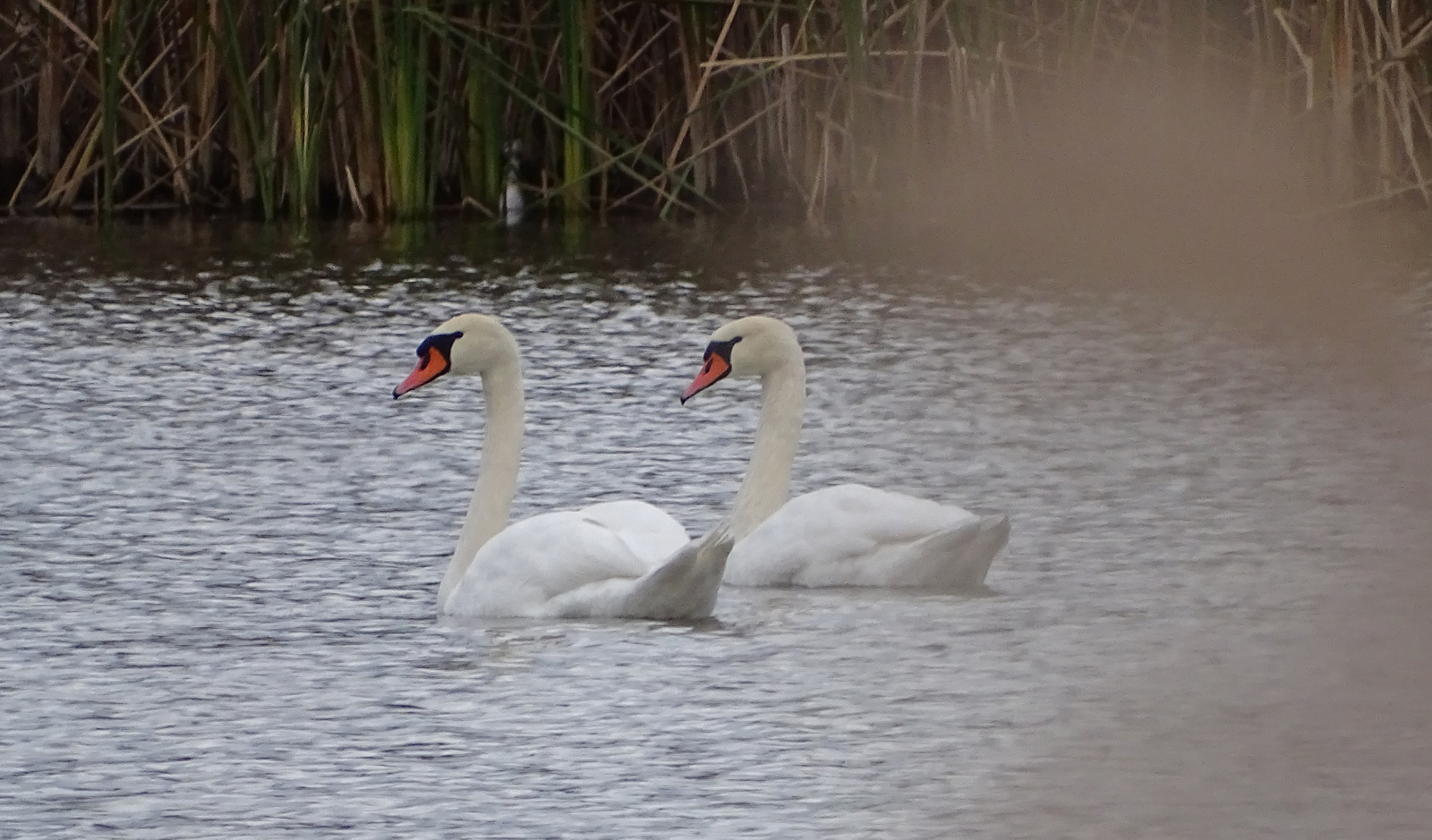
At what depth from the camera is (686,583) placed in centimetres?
543

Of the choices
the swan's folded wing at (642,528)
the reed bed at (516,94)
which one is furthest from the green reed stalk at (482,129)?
the swan's folded wing at (642,528)

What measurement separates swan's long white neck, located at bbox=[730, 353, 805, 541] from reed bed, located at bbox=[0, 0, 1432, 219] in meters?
6.86

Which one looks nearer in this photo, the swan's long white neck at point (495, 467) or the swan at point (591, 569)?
the swan at point (591, 569)

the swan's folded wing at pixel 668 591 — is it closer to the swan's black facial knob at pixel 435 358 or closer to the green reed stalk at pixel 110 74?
the swan's black facial knob at pixel 435 358

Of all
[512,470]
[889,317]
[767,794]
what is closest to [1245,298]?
[767,794]

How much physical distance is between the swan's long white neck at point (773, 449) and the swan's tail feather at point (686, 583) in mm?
928

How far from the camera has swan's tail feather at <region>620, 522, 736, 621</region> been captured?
5332 millimetres

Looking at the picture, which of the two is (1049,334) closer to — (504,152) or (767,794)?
(767,794)

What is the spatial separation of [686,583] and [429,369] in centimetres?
127

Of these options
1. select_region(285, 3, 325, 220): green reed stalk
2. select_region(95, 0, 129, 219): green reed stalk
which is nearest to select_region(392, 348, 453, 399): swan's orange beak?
select_region(285, 3, 325, 220): green reed stalk

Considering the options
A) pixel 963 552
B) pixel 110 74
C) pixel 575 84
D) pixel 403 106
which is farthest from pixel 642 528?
pixel 110 74

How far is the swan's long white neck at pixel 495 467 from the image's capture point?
6.06 m

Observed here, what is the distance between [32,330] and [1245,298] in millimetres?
11446

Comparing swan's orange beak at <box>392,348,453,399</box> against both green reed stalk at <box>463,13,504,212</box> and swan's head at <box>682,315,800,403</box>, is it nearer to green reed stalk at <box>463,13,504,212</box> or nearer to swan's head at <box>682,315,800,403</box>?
swan's head at <box>682,315,800,403</box>
